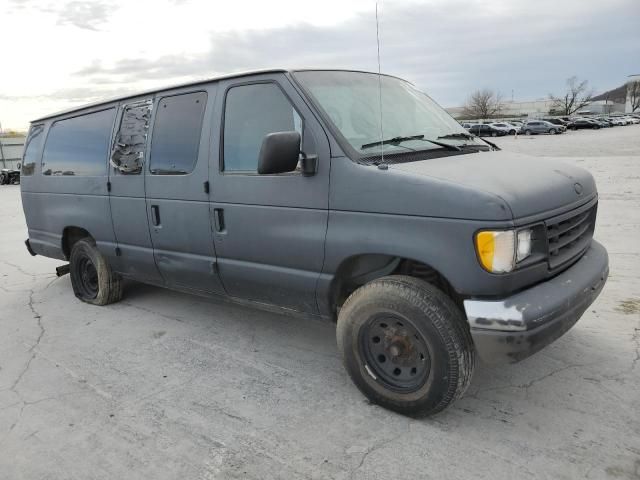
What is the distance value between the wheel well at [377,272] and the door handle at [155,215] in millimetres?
1857

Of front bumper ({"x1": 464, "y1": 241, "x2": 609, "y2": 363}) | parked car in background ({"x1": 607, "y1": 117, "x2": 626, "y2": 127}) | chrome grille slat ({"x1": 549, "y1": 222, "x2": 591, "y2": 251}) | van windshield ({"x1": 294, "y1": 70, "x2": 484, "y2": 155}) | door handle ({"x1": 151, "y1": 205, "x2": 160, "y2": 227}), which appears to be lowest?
parked car in background ({"x1": 607, "y1": 117, "x2": 626, "y2": 127})

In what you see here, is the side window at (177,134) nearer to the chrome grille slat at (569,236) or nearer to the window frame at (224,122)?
the window frame at (224,122)

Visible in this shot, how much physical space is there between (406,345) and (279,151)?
1.38 meters

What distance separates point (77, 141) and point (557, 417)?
5012mm

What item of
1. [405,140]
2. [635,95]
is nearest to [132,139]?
[405,140]

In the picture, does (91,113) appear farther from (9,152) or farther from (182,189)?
(9,152)

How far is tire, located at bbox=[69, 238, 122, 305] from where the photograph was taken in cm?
529

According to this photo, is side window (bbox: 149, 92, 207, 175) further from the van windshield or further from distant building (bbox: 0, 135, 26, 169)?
distant building (bbox: 0, 135, 26, 169)

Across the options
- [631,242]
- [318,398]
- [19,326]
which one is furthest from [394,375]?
[631,242]

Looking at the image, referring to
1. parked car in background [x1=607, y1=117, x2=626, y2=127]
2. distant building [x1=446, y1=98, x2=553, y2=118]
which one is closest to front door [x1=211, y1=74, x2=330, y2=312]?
parked car in background [x1=607, y1=117, x2=626, y2=127]

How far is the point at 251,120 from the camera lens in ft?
11.9

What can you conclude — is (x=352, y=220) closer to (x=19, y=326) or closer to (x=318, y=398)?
(x=318, y=398)

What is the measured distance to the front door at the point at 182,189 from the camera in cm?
394

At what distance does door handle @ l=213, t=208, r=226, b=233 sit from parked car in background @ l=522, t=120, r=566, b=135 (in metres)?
48.6
